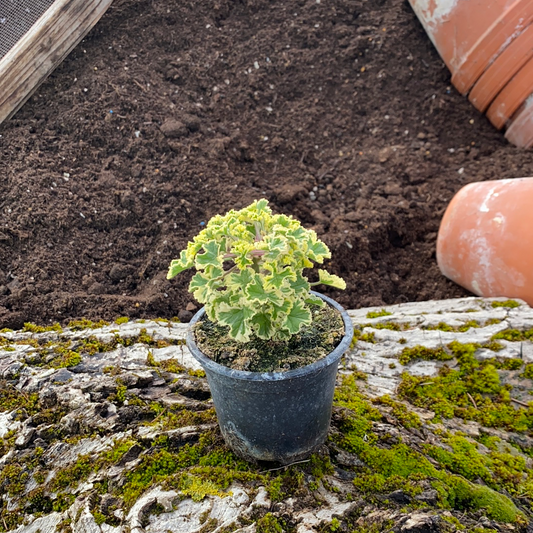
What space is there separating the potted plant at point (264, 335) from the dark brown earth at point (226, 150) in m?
1.85

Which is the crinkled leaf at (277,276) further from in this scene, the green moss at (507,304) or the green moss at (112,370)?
the green moss at (507,304)

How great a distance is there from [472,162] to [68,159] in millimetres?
4084

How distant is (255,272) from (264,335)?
249 mm

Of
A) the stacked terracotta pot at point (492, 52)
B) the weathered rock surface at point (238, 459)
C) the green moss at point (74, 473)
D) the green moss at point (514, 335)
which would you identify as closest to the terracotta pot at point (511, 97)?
the stacked terracotta pot at point (492, 52)

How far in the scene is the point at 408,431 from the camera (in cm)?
218

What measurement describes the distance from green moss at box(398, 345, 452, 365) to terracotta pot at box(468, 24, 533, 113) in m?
3.46

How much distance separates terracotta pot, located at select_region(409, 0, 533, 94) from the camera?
174 inches

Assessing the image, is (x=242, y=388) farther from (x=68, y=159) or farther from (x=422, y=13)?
(x=422, y=13)

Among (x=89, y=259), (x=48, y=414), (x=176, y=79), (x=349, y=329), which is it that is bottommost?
(x=89, y=259)

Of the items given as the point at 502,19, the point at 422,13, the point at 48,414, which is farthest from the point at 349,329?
the point at 422,13

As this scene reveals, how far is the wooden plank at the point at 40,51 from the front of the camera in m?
4.40

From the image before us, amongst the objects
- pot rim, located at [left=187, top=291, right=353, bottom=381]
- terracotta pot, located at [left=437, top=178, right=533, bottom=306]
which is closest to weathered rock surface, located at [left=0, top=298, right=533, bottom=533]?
terracotta pot, located at [left=437, top=178, right=533, bottom=306]

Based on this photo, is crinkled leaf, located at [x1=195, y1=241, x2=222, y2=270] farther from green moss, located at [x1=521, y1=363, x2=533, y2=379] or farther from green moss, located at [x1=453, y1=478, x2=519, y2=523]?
green moss, located at [x1=521, y1=363, x2=533, y2=379]

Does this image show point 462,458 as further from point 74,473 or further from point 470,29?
point 470,29
